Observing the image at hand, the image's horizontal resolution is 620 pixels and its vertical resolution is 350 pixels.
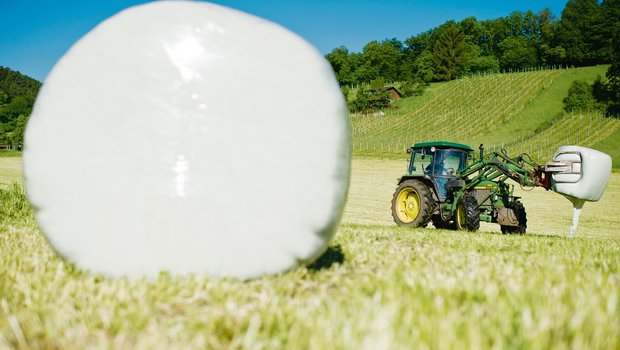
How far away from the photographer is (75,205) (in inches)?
111

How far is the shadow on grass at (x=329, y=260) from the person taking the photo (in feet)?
11.1

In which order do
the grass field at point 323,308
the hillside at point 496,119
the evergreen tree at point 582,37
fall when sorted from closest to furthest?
the grass field at point 323,308, the hillside at point 496,119, the evergreen tree at point 582,37

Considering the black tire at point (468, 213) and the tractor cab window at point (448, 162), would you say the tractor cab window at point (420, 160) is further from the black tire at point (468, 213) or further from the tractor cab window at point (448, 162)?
the black tire at point (468, 213)

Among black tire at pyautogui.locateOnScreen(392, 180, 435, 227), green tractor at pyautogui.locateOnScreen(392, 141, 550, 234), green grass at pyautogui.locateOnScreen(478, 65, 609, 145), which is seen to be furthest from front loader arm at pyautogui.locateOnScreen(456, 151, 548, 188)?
green grass at pyautogui.locateOnScreen(478, 65, 609, 145)

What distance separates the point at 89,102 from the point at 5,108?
423 ft

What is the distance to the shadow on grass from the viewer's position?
133 inches

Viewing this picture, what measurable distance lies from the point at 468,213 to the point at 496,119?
159ft

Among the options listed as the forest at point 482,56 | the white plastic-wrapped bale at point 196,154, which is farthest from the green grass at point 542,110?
the white plastic-wrapped bale at point 196,154

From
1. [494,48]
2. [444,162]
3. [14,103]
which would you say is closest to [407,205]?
[444,162]

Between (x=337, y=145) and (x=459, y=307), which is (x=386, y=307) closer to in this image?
(x=459, y=307)

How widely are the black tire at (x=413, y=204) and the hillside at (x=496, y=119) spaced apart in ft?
86.2

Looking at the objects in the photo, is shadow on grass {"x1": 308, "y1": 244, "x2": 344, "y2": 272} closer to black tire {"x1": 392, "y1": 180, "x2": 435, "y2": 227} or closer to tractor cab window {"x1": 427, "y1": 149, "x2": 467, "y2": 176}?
black tire {"x1": 392, "y1": 180, "x2": 435, "y2": 227}

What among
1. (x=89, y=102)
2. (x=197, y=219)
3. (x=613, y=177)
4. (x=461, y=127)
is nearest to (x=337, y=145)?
(x=197, y=219)

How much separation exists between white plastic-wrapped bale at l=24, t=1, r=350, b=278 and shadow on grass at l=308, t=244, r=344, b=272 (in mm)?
526
